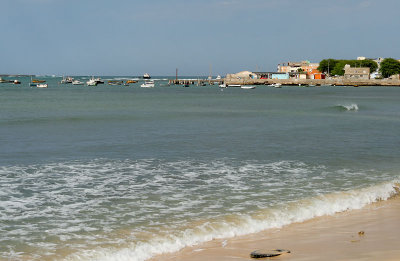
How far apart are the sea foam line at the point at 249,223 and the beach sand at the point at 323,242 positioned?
22 centimetres

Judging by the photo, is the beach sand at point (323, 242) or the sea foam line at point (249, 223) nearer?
the beach sand at point (323, 242)

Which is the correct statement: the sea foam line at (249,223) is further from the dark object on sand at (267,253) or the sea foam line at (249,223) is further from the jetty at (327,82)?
the jetty at (327,82)

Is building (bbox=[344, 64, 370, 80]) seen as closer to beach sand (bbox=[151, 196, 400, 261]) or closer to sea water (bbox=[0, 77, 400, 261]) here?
sea water (bbox=[0, 77, 400, 261])

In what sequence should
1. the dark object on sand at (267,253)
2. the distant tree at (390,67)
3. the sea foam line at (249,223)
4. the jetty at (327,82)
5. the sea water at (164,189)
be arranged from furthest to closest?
the distant tree at (390,67) → the jetty at (327,82) → the sea water at (164,189) → the sea foam line at (249,223) → the dark object on sand at (267,253)

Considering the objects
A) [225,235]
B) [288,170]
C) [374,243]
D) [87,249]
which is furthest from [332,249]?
[288,170]

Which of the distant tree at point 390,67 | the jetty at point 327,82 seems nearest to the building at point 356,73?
the distant tree at point 390,67

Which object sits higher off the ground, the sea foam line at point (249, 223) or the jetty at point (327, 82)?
the jetty at point (327, 82)

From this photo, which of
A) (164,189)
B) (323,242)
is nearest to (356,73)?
(164,189)

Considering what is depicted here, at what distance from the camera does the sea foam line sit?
309 inches

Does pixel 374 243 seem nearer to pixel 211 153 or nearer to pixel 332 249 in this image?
pixel 332 249

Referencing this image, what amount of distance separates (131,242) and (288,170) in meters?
8.17

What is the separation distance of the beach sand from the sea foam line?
0.22 metres

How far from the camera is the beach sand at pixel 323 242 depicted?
7.54m

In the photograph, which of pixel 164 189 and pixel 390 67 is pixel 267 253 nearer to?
pixel 164 189
